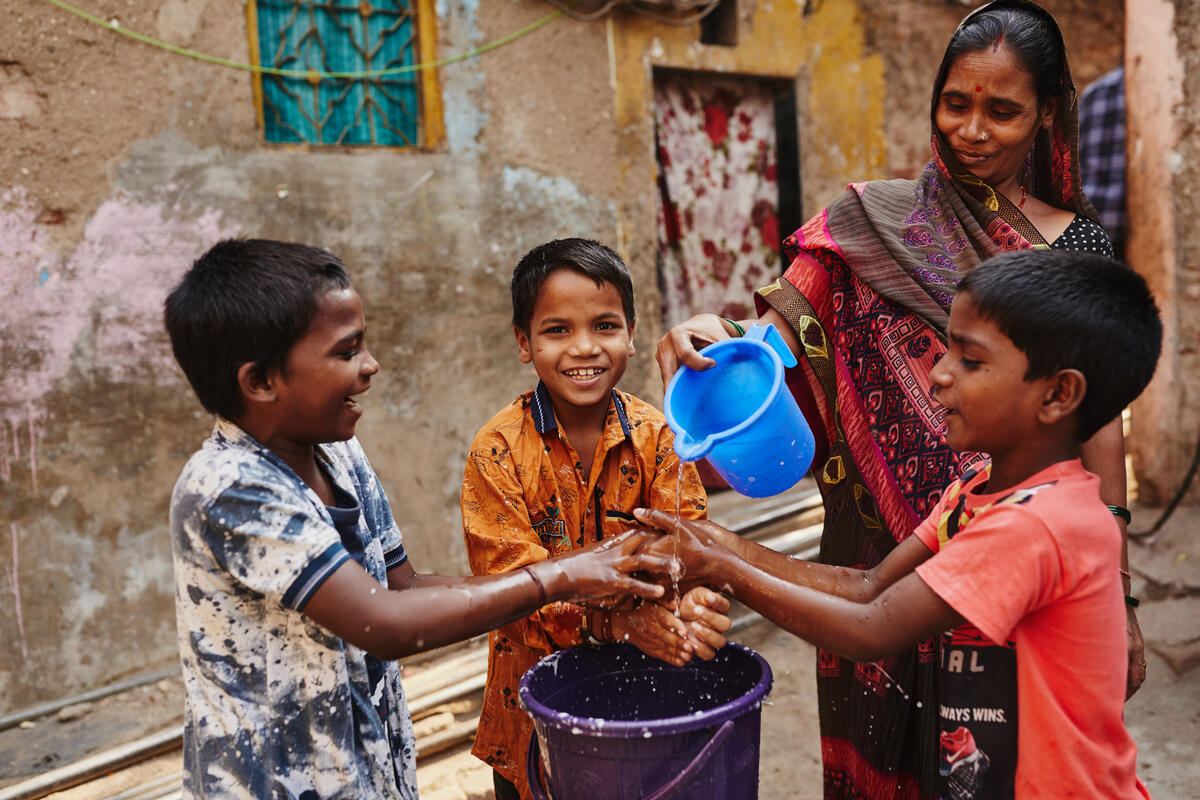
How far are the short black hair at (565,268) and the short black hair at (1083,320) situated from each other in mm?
879

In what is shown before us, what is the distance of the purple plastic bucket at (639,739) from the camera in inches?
56.6

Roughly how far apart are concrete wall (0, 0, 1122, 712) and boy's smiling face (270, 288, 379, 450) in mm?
2648

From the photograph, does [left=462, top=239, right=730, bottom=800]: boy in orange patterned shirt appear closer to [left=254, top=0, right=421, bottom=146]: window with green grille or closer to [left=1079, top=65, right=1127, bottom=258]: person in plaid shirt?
[left=254, top=0, right=421, bottom=146]: window with green grille

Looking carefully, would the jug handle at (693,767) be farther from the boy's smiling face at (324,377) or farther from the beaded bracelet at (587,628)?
the boy's smiling face at (324,377)

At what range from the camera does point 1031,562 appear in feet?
4.55

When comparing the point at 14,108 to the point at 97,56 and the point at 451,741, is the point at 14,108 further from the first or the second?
the point at 451,741

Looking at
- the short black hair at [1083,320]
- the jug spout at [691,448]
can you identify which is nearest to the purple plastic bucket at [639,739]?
the jug spout at [691,448]

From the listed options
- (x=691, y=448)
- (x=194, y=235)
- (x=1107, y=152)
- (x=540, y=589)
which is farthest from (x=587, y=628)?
(x=1107, y=152)

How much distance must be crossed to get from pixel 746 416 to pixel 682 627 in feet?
1.51

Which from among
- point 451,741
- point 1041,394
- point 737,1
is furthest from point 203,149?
point 1041,394

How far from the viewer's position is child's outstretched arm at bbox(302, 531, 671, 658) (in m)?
1.42

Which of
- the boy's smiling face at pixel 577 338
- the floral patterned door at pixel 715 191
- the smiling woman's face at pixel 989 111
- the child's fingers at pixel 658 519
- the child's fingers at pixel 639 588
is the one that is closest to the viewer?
the child's fingers at pixel 639 588

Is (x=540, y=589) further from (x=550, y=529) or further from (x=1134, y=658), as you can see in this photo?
(x=1134, y=658)

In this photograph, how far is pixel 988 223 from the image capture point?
199cm
